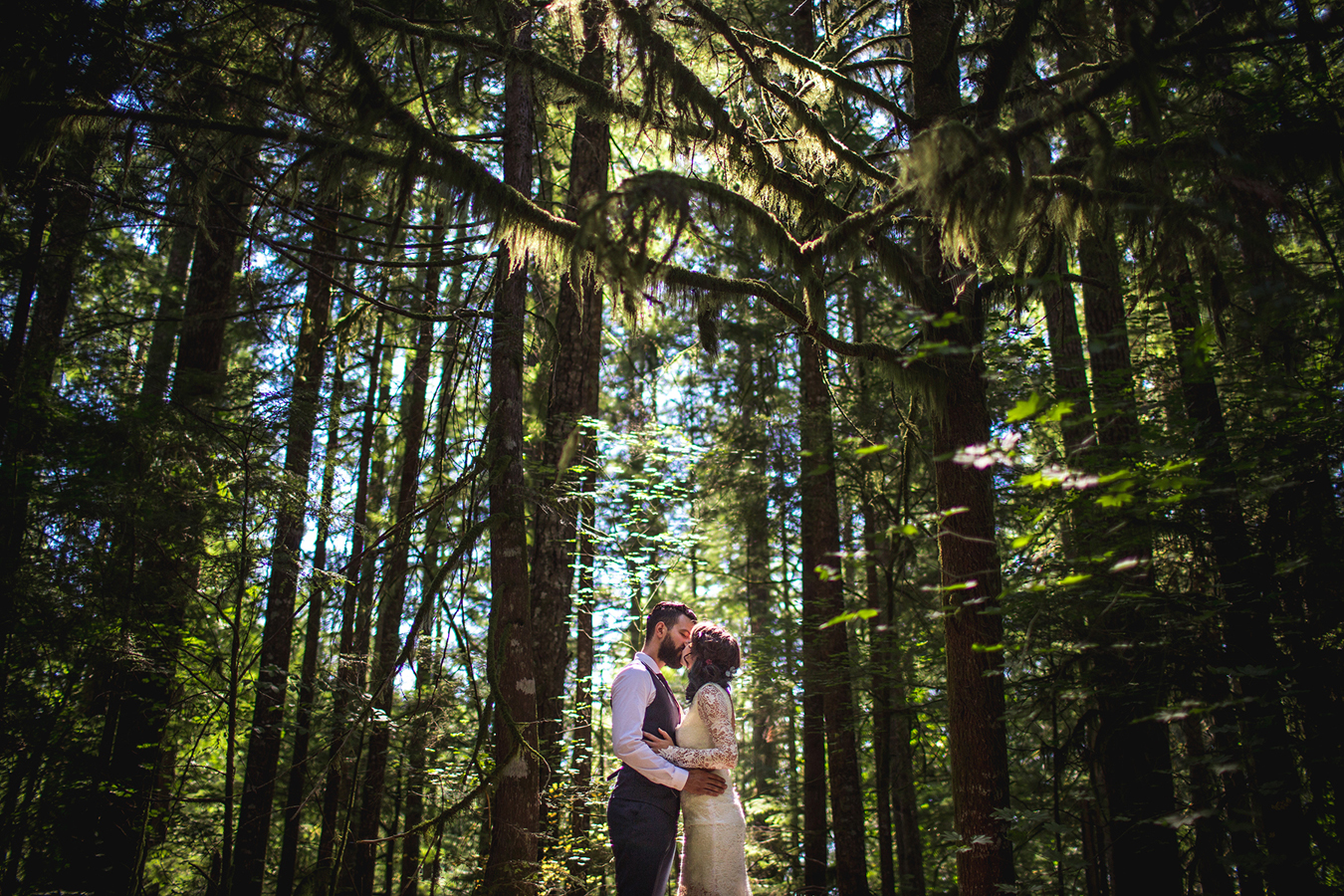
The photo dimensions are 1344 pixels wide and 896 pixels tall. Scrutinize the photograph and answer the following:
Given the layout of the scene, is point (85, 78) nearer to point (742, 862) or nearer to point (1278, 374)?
point (742, 862)

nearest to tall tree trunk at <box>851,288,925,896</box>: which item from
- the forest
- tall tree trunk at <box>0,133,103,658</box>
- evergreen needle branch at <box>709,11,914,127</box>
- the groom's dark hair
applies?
the forest

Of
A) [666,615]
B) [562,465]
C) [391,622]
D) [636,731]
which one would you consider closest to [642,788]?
[636,731]

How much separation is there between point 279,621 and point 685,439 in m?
5.47

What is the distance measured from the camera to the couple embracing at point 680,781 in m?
4.18

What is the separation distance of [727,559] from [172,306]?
482 inches

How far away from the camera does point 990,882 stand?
12.7ft

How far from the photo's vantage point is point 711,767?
4328 mm

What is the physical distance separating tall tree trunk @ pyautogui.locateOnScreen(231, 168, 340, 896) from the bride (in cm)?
486

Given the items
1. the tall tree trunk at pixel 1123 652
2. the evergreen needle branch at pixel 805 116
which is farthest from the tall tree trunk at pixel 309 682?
the tall tree trunk at pixel 1123 652

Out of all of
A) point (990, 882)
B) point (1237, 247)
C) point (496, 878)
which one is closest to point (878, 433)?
point (1237, 247)

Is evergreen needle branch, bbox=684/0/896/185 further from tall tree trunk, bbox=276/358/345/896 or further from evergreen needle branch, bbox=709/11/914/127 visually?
tall tree trunk, bbox=276/358/345/896

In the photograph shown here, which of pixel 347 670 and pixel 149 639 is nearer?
pixel 149 639

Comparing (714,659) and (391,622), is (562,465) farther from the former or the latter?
(391,622)

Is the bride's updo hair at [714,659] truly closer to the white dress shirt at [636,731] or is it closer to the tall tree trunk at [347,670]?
the white dress shirt at [636,731]
